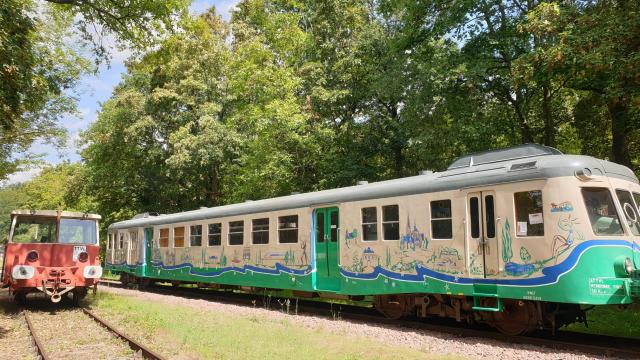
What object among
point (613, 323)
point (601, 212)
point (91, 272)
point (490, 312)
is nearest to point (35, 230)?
point (91, 272)

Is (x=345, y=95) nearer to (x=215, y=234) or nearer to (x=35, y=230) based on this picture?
(x=215, y=234)

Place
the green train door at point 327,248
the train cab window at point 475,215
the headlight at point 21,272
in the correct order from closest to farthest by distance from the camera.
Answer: the train cab window at point 475,215
the green train door at point 327,248
the headlight at point 21,272

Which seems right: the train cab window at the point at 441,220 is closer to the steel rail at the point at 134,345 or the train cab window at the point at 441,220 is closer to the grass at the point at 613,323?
the grass at the point at 613,323

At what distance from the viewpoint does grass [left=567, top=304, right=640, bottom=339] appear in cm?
966

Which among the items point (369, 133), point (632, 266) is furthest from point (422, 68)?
point (632, 266)

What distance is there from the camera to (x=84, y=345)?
368 inches

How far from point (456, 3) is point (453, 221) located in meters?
9.79

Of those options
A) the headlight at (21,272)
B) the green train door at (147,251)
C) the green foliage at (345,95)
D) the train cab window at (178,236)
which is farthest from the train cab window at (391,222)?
the green train door at (147,251)

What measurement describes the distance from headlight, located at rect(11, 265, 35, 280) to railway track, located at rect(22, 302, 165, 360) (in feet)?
5.38

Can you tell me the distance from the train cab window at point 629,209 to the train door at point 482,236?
2033mm

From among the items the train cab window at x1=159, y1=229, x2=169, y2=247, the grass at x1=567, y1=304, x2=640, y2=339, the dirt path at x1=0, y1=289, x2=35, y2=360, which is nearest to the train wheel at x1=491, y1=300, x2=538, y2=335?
the grass at x1=567, y1=304, x2=640, y2=339

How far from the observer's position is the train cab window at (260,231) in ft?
47.0

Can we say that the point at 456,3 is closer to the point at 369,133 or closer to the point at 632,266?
the point at 369,133

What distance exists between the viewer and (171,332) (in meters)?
9.91
